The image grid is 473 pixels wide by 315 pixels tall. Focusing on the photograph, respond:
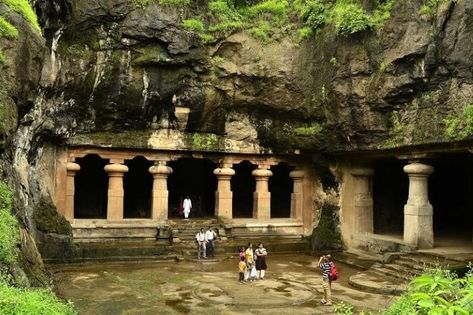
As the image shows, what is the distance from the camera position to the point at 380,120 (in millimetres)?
15883

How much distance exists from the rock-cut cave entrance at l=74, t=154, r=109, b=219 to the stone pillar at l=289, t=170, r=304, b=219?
8291mm

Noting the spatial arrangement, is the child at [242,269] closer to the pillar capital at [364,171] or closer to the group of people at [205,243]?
the group of people at [205,243]

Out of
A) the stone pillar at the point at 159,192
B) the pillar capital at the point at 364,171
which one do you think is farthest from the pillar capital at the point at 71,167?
the pillar capital at the point at 364,171

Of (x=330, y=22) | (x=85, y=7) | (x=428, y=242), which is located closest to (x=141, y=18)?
(x=85, y=7)

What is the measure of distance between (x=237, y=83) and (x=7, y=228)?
10887mm

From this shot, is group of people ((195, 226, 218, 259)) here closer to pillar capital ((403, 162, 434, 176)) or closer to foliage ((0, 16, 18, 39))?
pillar capital ((403, 162, 434, 176))

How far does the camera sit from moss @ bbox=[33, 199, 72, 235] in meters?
15.7

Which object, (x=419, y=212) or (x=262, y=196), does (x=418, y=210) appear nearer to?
(x=419, y=212)

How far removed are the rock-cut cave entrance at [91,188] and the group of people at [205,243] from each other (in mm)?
6758

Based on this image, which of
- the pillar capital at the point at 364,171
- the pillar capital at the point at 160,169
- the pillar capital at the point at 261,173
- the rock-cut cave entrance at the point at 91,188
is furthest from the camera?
the rock-cut cave entrance at the point at 91,188

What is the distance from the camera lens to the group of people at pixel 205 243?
55.0 ft

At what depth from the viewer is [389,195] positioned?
2073 cm

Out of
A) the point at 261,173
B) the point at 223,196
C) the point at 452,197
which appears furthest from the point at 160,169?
the point at 452,197

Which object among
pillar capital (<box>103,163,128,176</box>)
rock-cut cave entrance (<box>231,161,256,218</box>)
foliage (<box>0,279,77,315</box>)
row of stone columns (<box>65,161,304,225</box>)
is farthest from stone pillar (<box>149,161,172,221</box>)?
foliage (<box>0,279,77,315</box>)
